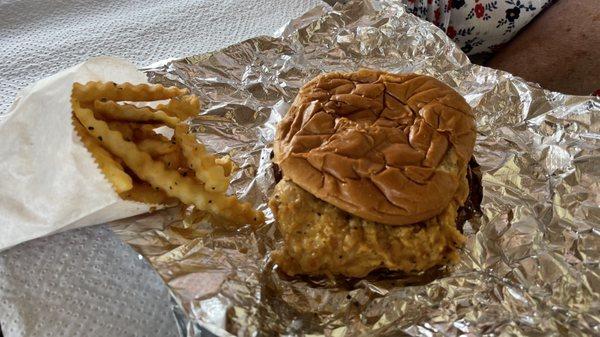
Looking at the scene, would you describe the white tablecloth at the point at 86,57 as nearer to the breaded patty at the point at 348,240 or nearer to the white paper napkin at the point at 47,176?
the white paper napkin at the point at 47,176

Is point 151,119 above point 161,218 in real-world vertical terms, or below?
above

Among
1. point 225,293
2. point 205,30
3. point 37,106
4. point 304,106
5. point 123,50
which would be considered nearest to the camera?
point 225,293

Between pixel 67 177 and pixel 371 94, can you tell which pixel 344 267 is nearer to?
pixel 371 94

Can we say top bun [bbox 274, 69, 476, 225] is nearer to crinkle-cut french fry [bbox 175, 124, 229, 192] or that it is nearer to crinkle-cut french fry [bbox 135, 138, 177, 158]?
crinkle-cut french fry [bbox 175, 124, 229, 192]

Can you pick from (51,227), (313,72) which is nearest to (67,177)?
(51,227)

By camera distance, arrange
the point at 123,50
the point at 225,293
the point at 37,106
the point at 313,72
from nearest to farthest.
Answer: the point at 225,293 → the point at 37,106 → the point at 313,72 → the point at 123,50

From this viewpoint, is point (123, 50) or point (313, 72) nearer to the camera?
point (313, 72)

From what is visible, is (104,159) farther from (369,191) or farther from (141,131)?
(369,191)
